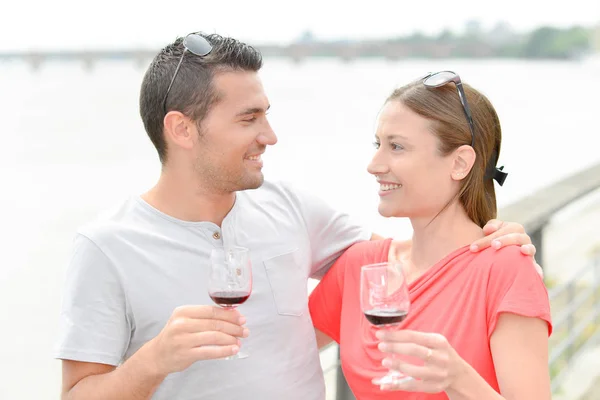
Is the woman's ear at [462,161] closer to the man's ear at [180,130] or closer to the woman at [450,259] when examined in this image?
the woman at [450,259]

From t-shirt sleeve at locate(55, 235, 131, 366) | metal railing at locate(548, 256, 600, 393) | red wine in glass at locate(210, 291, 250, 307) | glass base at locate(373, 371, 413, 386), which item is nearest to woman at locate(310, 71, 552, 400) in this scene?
glass base at locate(373, 371, 413, 386)

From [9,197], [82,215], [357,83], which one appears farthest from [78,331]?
[357,83]

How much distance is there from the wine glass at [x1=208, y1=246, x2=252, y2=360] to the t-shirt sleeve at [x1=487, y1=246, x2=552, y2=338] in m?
0.52

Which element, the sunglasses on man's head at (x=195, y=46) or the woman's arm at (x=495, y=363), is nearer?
the woman's arm at (x=495, y=363)

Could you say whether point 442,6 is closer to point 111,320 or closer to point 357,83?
point 357,83

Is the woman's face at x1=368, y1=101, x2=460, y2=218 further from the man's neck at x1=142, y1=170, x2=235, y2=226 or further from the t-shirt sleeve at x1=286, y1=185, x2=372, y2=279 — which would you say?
the man's neck at x1=142, y1=170, x2=235, y2=226

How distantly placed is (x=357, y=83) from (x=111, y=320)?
70.7ft

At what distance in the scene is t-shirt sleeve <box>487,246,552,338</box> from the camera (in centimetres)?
155

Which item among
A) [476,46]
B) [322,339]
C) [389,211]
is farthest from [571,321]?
[476,46]

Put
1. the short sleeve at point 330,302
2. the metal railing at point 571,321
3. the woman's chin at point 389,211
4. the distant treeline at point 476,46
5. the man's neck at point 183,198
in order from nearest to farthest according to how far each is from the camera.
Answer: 1. the woman's chin at point 389,211
2. the man's neck at point 183,198
3. the short sleeve at point 330,302
4. the metal railing at point 571,321
5. the distant treeline at point 476,46

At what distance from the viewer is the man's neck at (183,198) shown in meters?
1.89

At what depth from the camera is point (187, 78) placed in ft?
6.21

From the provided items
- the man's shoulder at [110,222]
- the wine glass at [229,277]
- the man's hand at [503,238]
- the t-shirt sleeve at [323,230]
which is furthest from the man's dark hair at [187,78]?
the man's hand at [503,238]

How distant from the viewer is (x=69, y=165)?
52.7 feet
